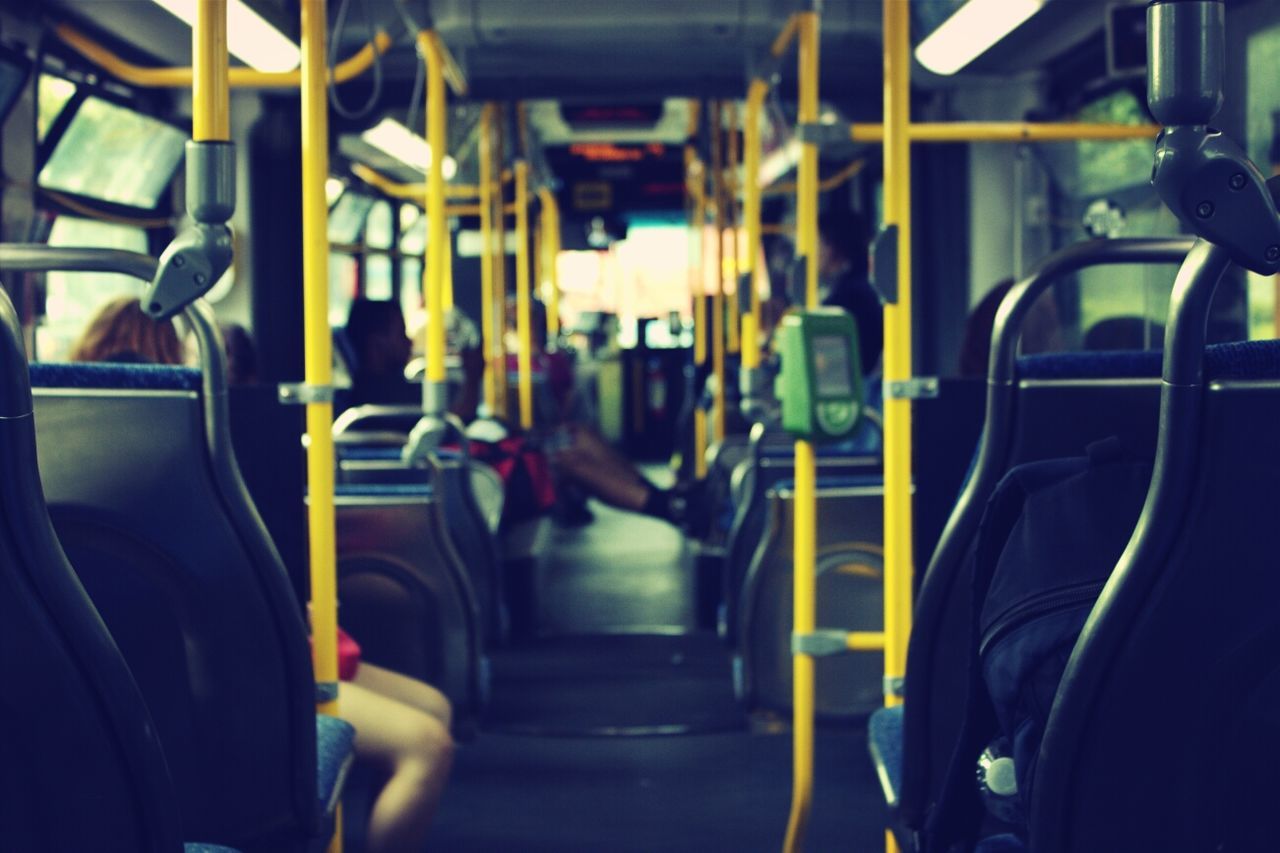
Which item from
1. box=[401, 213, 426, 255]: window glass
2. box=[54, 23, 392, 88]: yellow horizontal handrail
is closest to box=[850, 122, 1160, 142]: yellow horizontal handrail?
box=[54, 23, 392, 88]: yellow horizontal handrail

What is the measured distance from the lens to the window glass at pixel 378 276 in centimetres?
1085

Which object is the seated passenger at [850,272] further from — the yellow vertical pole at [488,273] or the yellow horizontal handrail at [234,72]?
the yellow vertical pole at [488,273]

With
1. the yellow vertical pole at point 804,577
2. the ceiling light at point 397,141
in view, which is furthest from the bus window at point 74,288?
the yellow vertical pole at point 804,577

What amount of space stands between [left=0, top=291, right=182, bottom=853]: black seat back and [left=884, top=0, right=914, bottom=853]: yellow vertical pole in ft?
5.03

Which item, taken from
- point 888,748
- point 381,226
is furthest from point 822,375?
point 381,226

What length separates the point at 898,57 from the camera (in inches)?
99.0

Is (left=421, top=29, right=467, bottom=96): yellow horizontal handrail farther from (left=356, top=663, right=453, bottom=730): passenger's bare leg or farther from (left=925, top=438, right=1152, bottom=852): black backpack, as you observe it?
(left=925, top=438, right=1152, bottom=852): black backpack

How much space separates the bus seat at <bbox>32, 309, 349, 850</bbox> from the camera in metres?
1.58

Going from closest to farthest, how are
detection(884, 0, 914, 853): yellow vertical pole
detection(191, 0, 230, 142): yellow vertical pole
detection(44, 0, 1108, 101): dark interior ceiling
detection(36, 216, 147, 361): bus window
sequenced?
detection(191, 0, 230, 142): yellow vertical pole
detection(884, 0, 914, 853): yellow vertical pole
detection(36, 216, 147, 361): bus window
detection(44, 0, 1108, 101): dark interior ceiling

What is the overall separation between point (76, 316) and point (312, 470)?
3.30 metres

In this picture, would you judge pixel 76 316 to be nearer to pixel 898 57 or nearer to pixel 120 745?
pixel 898 57

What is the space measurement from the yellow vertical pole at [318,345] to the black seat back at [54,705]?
1180 millimetres

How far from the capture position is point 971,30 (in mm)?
4227

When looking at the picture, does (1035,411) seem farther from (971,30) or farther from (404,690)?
(971,30)
